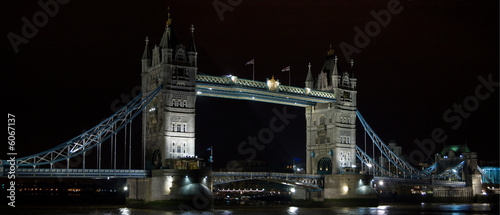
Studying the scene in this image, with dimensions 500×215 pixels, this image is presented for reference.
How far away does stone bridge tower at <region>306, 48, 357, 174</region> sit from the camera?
93.8 meters

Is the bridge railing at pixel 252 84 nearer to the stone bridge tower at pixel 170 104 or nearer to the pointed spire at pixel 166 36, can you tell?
the stone bridge tower at pixel 170 104

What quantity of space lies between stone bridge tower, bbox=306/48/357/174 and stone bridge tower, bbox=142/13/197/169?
2545 cm

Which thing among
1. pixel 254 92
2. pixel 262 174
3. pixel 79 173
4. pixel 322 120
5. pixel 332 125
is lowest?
pixel 262 174

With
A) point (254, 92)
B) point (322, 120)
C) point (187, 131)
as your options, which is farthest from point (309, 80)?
point (187, 131)

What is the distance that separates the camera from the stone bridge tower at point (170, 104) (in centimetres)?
7450

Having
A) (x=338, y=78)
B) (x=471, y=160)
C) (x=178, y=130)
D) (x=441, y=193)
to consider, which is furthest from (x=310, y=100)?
(x=441, y=193)

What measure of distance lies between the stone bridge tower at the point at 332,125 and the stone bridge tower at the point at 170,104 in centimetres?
2545

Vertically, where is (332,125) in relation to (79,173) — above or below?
above

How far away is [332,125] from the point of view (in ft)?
308

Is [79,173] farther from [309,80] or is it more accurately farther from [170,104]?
[309,80]

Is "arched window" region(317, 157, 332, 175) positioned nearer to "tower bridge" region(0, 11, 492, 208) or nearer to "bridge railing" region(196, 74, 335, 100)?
"tower bridge" region(0, 11, 492, 208)

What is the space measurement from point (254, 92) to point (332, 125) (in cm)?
1590

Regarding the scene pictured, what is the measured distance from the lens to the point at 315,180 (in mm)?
92562

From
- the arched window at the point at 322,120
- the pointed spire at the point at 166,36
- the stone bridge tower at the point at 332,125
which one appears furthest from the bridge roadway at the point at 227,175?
the pointed spire at the point at 166,36
